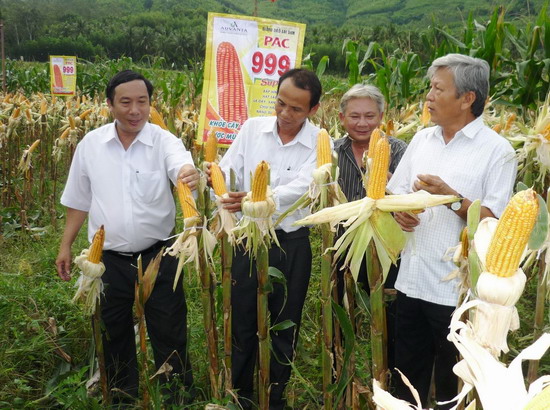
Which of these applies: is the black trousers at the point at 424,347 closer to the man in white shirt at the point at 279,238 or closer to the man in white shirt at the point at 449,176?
the man in white shirt at the point at 449,176

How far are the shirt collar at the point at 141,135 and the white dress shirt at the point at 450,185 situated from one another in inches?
53.5

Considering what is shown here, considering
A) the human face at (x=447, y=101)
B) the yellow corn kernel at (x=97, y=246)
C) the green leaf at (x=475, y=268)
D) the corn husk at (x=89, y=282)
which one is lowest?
the corn husk at (x=89, y=282)

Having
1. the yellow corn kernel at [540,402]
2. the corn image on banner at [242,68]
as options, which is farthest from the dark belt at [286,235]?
the yellow corn kernel at [540,402]

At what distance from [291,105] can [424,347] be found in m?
1.36

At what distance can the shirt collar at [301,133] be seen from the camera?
9.15ft

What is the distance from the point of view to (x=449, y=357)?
7.88ft

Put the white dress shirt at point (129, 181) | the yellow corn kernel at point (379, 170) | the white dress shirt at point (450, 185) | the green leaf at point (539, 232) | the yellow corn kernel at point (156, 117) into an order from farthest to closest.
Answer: the yellow corn kernel at point (156, 117), the white dress shirt at point (129, 181), the white dress shirt at point (450, 185), the yellow corn kernel at point (379, 170), the green leaf at point (539, 232)

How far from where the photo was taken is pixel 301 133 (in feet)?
9.21

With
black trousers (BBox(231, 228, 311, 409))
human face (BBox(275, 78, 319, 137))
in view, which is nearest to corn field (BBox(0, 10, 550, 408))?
black trousers (BBox(231, 228, 311, 409))

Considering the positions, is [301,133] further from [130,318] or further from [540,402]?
[540,402]

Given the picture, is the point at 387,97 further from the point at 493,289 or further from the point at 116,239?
the point at 493,289

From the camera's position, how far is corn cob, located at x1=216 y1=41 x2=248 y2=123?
10.7 ft

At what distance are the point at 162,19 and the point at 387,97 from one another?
53.5 metres

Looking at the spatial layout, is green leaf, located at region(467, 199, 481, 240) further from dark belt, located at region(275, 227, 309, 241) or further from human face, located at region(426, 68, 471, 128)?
dark belt, located at region(275, 227, 309, 241)
